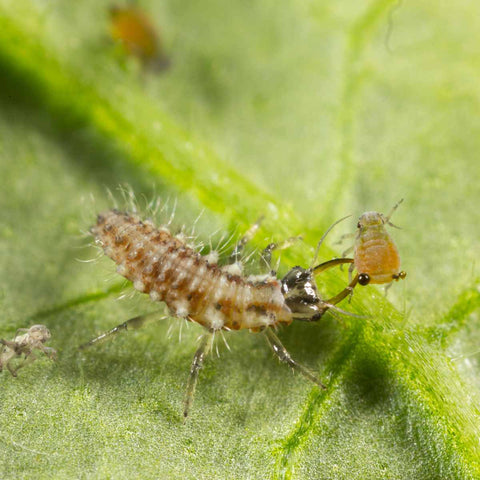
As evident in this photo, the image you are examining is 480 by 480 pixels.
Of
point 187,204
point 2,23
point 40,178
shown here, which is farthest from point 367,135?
point 2,23

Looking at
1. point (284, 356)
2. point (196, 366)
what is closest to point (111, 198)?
point (196, 366)

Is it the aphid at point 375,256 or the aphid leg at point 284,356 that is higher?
the aphid at point 375,256

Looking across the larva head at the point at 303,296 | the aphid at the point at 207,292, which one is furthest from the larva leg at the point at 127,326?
the larva head at the point at 303,296

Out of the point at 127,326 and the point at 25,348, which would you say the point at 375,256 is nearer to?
the point at 127,326

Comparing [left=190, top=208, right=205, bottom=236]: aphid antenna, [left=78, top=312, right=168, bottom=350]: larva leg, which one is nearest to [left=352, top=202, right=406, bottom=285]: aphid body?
[left=190, top=208, right=205, bottom=236]: aphid antenna

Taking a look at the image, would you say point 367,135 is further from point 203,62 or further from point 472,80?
point 203,62

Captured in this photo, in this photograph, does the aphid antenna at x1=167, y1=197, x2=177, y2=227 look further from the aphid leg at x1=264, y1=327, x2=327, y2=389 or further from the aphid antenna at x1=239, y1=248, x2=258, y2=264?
the aphid leg at x1=264, y1=327, x2=327, y2=389

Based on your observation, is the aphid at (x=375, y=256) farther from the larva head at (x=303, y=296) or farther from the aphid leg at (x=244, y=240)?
the aphid leg at (x=244, y=240)
